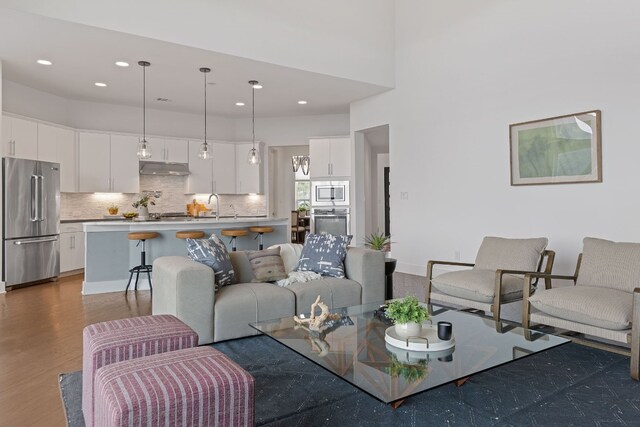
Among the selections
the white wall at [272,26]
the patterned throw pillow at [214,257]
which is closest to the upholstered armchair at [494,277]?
the patterned throw pillow at [214,257]

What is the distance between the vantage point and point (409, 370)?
77.4 inches

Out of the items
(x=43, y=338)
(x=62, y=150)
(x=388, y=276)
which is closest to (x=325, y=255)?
(x=388, y=276)

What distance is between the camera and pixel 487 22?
18.0 ft

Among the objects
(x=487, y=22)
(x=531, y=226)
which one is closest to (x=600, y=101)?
(x=531, y=226)

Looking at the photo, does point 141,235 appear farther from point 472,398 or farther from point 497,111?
point 497,111

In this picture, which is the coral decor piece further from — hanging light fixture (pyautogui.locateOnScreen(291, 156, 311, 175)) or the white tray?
hanging light fixture (pyautogui.locateOnScreen(291, 156, 311, 175))

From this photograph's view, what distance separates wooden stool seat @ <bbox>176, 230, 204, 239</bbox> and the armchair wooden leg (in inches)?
192

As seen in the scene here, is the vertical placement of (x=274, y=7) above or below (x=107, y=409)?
above

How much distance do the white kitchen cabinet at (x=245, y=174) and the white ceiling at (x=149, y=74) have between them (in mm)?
889

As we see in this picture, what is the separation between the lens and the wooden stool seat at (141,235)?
5369mm

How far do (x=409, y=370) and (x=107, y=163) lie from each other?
7479mm

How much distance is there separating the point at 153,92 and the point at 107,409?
667 cm

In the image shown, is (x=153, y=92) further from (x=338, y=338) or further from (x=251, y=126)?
(x=338, y=338)

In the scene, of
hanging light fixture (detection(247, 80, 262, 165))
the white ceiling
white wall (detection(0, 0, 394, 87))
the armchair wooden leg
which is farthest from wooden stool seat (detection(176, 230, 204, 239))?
the armchair wooden leg
